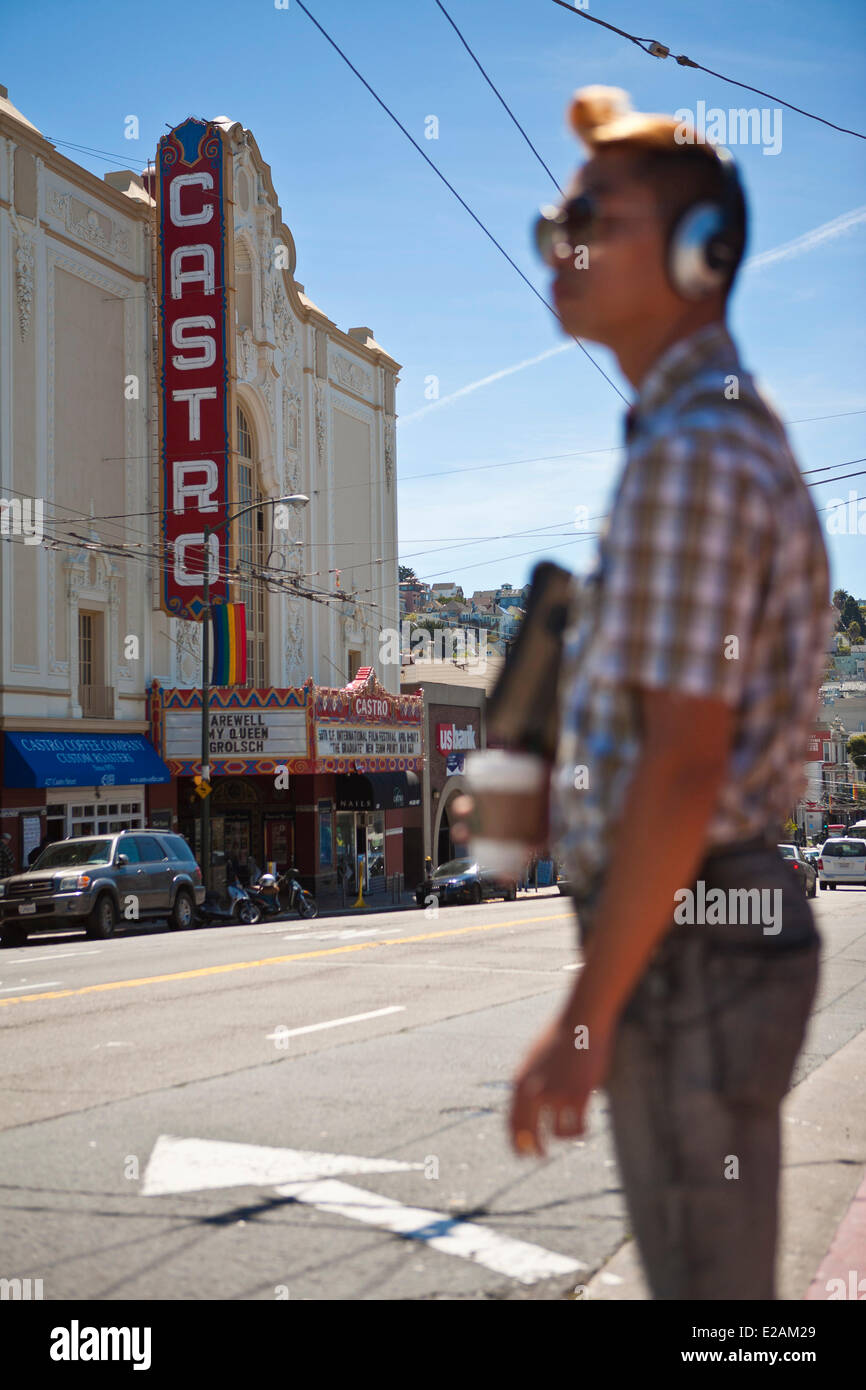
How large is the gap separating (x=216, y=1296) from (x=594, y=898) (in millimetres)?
3176

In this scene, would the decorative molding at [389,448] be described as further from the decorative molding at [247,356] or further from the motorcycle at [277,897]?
the motorcycle at [277,897]

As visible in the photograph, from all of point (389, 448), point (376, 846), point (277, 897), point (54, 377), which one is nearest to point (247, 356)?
point (54, 377)

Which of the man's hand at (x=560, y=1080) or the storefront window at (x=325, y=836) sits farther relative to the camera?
the storefront window at (x=325, y=836)

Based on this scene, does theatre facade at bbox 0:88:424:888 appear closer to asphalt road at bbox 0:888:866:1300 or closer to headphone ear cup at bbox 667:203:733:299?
asphalt road at bbox 0:888:866:1300

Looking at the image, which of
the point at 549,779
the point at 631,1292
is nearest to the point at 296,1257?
the point at 631,1292

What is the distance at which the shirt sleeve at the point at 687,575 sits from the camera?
1.82 meters

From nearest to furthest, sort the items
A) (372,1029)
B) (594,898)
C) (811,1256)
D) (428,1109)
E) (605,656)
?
(605,656), (594,898), (811,1256), (428,1109), (372,1029)

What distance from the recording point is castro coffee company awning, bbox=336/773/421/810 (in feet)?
121

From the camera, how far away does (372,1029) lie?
9.85 metres

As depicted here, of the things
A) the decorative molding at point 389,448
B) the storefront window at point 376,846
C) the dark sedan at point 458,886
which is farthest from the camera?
the decorative molding at point 389,448

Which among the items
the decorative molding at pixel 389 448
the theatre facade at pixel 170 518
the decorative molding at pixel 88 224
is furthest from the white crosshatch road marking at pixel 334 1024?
the decorative molding at pixel 389 448

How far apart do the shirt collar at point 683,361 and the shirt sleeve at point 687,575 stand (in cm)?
18

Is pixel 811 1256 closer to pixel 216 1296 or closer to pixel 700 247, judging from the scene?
pixel 216 1296

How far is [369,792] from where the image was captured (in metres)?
36.9
